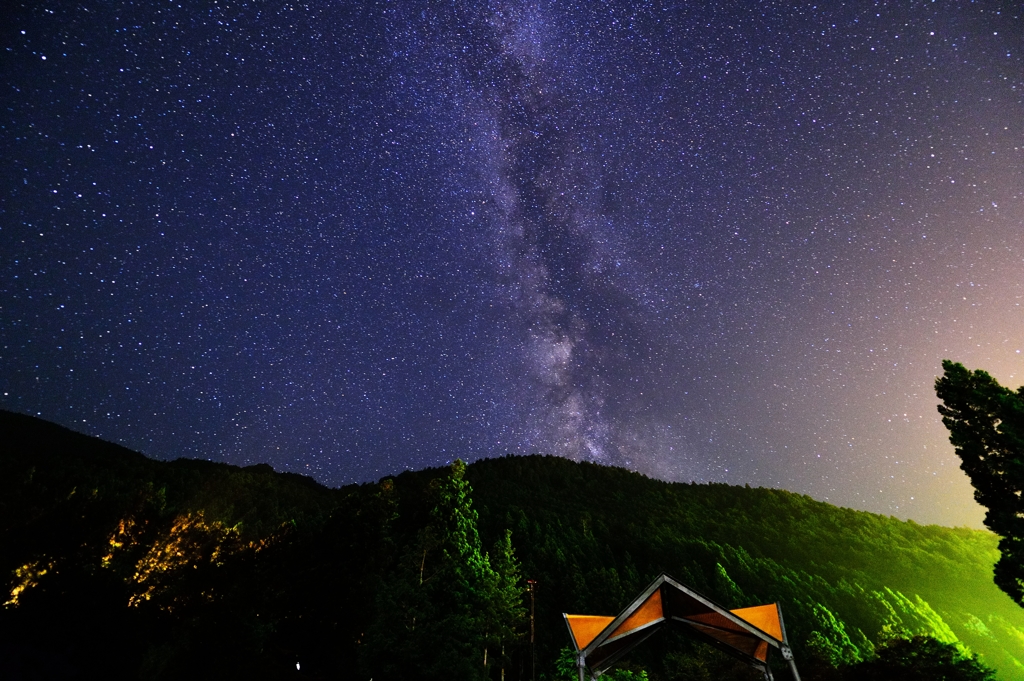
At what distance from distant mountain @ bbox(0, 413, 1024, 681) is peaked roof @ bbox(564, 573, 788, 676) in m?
13.7

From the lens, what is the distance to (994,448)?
14977 millimetres

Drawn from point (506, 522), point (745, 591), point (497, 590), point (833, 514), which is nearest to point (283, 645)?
point (497, 590)

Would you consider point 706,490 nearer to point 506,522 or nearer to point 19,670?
point 506,522

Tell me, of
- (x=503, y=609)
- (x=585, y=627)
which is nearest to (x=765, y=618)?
(x=585, y=627)

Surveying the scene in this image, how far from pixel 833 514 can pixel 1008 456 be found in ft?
378

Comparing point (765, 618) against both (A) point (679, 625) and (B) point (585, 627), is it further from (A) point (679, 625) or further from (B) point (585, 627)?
(B) point (585, 627)

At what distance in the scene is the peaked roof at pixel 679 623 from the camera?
8.66 meters

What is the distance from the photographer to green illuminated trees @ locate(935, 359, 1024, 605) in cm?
1415

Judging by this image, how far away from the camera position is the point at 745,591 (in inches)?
2307

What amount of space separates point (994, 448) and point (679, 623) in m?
12.9

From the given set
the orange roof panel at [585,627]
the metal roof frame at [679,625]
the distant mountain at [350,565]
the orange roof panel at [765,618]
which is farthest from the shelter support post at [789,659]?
the distant mountain at [350,565]

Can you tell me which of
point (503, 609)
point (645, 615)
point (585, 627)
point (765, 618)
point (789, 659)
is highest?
point (503, 609)

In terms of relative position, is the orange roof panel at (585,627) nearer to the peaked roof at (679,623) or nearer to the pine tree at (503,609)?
the peaked roof at (679,623)

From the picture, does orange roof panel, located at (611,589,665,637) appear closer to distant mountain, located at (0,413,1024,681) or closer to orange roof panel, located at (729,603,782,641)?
orange roof panel, located at (729,603,782,641)
